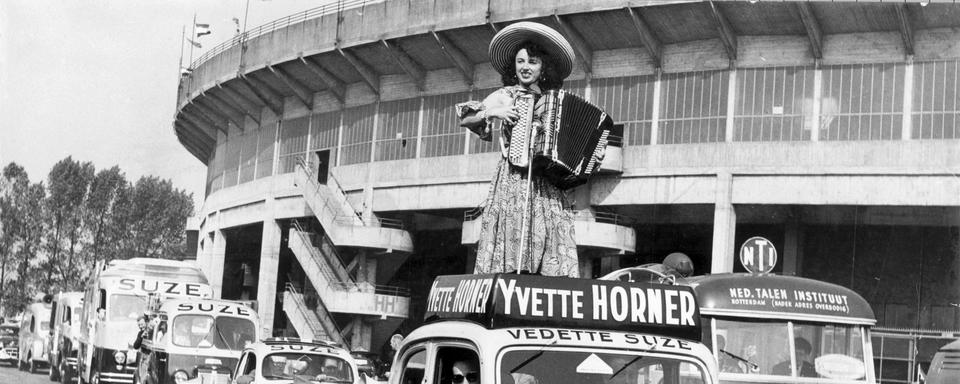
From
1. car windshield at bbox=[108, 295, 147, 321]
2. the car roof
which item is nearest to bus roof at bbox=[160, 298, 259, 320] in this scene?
the car roof

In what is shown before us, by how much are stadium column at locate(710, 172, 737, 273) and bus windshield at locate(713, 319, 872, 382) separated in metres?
19.6

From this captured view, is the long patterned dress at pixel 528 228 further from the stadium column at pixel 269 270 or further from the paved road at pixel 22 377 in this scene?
the stadium column at pixel 269 270

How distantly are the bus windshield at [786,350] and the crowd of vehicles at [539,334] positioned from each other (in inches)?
0.6

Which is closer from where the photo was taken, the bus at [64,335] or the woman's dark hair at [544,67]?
the woman's dark hair at [544,67]

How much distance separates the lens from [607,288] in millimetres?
Result: 7590

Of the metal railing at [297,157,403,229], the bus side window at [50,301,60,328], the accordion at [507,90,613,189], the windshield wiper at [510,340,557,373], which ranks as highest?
the metal railing at [297,157,403,229]

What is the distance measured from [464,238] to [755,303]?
76.9 feet

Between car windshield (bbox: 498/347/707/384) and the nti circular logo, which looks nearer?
car windshield (bbox: 498/347/707/384)

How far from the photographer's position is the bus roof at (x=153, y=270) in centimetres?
2712

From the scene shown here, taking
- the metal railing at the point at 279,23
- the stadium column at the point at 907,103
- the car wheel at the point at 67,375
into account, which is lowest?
the car wheel at the point at 67,375

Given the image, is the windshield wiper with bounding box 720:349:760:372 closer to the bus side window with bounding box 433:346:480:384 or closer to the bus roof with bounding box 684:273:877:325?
the bus roof with bounding box 684:273:877:325

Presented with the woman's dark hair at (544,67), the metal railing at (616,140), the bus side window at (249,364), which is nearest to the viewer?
the woman's dark hair at (544,67)

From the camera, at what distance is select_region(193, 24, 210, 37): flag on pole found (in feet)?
169

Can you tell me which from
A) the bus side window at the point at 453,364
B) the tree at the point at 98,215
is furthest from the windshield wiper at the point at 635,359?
the tree at the point at 98,215
